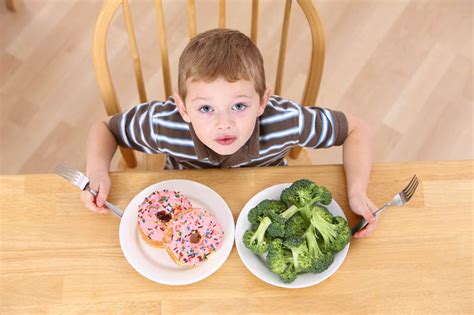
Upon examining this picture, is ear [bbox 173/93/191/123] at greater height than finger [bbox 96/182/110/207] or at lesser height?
greater

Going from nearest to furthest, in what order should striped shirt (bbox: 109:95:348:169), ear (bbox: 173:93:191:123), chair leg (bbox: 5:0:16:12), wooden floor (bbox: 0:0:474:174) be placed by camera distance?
ear (bbox: 173:93:191:123)
striped shirt (bbox: 109:95:348:169)
wooden floor (bbox: 0:0:474:174)
chair leg (bbox: 5:0:16:12)

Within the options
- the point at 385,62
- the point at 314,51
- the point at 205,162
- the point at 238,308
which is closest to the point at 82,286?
the point at 238,308

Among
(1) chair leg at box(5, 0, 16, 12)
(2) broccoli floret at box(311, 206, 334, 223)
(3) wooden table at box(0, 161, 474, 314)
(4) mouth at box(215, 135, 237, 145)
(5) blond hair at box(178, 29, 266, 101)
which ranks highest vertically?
(5) blond hair at box(178, 29, 266, 101)

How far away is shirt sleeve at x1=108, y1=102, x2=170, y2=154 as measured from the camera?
1.09 metres

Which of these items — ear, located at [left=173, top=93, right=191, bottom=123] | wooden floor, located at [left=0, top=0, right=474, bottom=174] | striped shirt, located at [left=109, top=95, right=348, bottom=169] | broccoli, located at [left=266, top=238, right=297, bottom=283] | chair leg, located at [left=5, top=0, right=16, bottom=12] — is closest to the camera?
broccoli, located at [left=266, top=238, right=297, bottom=283]

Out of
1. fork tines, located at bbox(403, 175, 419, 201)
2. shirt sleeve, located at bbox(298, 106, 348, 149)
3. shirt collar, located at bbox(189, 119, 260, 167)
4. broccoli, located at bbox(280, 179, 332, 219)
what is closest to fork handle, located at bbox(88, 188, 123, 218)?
shirt collar, located at bbox(189, 119, 260, 167)

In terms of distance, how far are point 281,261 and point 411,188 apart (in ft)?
0.98

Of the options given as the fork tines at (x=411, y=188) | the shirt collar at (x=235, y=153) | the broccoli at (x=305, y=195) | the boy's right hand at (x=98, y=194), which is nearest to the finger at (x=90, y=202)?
the boy's right hand at (x=98, y=194)

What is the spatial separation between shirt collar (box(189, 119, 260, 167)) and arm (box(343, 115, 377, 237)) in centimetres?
20

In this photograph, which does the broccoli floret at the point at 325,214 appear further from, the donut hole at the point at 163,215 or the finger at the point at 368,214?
the donut hole at the point at 163,215

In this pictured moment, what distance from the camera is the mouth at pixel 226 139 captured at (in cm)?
97

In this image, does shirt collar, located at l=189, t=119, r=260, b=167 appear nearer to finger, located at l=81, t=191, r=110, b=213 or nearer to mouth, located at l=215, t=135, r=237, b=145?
mouth, located at l=215, t=135, r=237, b=145

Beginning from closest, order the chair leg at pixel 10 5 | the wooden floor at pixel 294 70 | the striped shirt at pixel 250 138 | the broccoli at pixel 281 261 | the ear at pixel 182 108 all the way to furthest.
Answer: the broccoli at pixel 281 261 → the ear at pixel 182 108 → the striped shirt at pixel 250 138 → the wooden floor at pixel 294 70 → the chair leg at pixel 10 5

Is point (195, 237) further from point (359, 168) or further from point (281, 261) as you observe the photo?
point (359, 168)
